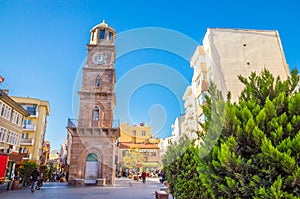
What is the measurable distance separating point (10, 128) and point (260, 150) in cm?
2597

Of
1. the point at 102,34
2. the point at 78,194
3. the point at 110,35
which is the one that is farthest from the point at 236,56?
the point at 78,194

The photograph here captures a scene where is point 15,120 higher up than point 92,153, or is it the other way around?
point 15,120

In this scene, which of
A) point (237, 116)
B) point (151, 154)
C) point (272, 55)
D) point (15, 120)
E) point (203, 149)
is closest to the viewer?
point (237, 116)

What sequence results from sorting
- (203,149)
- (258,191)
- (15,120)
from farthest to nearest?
(15,120) → (203,149) → (258,191)

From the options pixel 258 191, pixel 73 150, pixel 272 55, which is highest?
pixel 272 55

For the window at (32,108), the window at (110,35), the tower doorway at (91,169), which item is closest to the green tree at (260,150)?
the tower doorway at (91,169)

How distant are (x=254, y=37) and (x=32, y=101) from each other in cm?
3505

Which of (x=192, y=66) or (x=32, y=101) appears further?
(x=32, y=101)

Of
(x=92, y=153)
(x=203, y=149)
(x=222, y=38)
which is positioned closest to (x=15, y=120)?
(x=92, y=153)

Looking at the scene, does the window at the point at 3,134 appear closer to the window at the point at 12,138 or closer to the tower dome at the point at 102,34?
the window at the point at 12,138

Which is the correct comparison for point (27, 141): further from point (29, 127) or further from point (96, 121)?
point (96, 121)

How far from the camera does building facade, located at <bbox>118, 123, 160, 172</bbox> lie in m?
46.4

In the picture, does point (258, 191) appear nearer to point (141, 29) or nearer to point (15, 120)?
point (141, 29)

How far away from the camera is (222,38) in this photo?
829 inches
